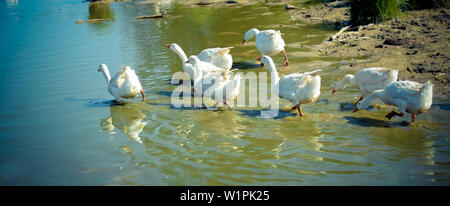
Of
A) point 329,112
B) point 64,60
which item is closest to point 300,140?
point 329,112

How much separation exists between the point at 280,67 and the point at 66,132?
5.37 m

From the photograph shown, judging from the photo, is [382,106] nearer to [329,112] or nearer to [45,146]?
[329,112]

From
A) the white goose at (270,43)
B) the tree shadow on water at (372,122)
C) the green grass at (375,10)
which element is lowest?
the tree shadow on water at (372,122)

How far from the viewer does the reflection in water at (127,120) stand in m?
6.21

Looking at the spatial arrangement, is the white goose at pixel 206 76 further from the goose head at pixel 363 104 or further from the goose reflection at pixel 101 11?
the goose reflection at pixel 101 11

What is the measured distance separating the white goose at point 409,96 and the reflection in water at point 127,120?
4013 millimetres

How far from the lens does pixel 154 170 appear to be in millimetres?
4840

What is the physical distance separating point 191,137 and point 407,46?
21.5 ft

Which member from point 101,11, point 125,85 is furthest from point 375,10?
point 101,11

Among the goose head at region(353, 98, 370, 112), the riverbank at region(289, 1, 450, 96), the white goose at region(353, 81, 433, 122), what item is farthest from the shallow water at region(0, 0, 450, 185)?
the riverbank at region(289, 1, 450, 96)

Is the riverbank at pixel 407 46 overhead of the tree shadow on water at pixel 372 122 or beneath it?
overhead

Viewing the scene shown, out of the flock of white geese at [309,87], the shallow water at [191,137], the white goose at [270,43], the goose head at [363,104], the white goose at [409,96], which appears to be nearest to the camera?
the shallow water at [191,137]

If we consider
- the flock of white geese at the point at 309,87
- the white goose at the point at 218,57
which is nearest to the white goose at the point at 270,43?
the white goose at the point at 218,57

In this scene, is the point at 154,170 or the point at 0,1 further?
the point at 0,1
